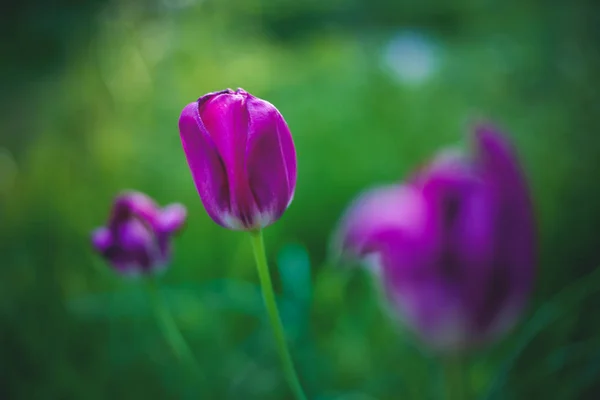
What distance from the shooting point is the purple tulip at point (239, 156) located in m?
0.22

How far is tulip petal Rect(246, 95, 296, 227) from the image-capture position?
22cm

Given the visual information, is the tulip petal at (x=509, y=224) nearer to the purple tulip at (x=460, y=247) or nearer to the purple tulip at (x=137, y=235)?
the purple tulip at (x=460, y=247)

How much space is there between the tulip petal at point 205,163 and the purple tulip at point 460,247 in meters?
0.06

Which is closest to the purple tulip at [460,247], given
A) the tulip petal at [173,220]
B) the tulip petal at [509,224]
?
the tulip petal at [509,224]

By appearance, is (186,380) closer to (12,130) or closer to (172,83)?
(172,83)

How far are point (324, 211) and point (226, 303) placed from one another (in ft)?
1.25

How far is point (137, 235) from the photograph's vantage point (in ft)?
1.05

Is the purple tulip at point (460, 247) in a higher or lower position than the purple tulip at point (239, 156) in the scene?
lower

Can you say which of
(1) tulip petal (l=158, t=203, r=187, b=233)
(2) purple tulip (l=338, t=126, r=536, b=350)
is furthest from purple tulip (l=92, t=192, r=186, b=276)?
(2) purple tulip (l=338, t=126, r=536, b=350)

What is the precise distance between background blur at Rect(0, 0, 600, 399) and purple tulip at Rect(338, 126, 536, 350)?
3 centimetres

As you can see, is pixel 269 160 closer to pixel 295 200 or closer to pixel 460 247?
Answer: pixel 460 247

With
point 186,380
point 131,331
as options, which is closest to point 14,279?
point 131,331

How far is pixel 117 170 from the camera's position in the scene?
0.82 metres

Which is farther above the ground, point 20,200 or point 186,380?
point 20,200
